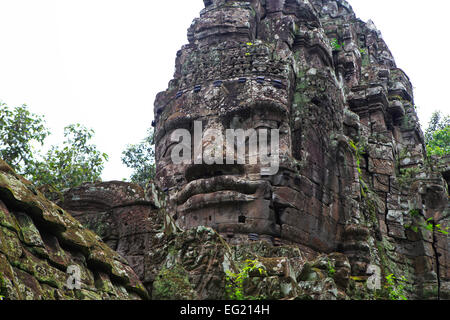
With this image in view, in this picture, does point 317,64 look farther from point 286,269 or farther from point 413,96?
point 286,269

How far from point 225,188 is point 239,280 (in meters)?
4.37

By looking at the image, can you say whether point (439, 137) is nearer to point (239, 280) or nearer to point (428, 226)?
point (428, 226)

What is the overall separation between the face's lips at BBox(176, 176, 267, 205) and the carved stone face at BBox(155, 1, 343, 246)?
0.02 metres

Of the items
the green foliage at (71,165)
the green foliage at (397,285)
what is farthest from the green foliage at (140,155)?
the green foliage at (397,285)

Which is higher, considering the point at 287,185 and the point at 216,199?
the point at 287,185

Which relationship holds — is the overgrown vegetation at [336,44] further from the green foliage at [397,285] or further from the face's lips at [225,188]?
the face's lips at [225,188]

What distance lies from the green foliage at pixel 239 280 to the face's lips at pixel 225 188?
3.84 meters

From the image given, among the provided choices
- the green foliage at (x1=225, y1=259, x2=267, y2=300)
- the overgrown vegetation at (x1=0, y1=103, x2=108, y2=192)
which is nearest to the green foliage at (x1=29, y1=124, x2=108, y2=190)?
the overgrown vegetation at (x1=0, y1=103, x2=108, y2=192)

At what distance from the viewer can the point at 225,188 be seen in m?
11.6

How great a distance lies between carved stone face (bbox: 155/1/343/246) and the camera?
38.1 ft

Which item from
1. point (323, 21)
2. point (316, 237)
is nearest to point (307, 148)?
point (316, 237)

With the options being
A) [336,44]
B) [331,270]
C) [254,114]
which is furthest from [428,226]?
[331,270]

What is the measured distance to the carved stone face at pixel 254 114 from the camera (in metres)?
11.6

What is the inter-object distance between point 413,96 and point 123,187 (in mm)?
12271
